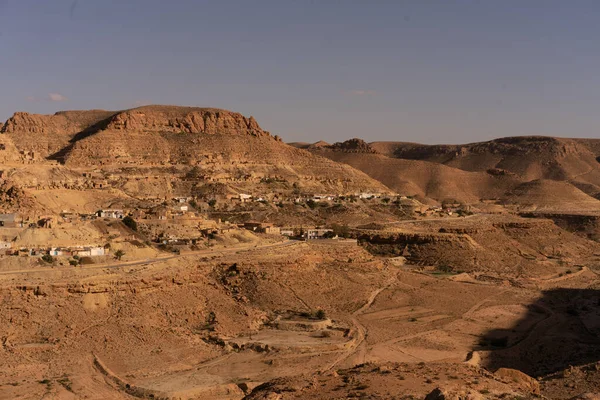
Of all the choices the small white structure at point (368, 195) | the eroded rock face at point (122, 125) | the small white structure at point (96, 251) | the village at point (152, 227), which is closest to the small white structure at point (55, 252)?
the village at point (152, 227)

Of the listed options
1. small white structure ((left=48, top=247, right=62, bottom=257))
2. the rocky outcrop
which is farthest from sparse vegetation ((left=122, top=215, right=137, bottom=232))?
the rocky outcrop

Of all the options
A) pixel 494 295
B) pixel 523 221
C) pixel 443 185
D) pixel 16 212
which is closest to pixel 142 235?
pixel 16 212

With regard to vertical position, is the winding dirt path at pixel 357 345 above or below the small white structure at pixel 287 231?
below

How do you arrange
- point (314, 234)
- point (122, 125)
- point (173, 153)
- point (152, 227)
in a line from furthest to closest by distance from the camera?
point (122, 125), point (173, 153), point (314, 234), point (152, 227)

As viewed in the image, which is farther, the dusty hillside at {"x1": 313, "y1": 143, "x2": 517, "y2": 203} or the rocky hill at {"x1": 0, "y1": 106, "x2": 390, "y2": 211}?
the dusty hillside at {"x1": 313, "y1": 143, "x2": 517, "y2": 203}

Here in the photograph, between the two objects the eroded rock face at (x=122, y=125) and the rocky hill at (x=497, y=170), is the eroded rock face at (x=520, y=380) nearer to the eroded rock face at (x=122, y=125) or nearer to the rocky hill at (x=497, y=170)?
the eroded rock face at (x=122, y=125)

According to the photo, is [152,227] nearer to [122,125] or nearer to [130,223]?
[130,223]

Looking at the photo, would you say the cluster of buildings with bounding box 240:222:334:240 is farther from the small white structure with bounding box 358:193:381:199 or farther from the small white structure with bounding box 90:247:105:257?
the small white structure with bounding box 358:193:381:199

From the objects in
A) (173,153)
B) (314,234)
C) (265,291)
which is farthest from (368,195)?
(265,291)
